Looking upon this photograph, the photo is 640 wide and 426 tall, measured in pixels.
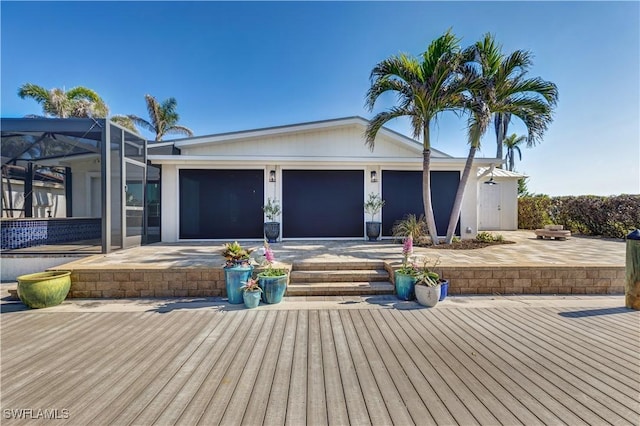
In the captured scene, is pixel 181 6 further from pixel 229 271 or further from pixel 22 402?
pixel 22 402

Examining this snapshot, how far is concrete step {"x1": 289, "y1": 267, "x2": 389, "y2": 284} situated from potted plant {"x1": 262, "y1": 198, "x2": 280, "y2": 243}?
3.30 metres

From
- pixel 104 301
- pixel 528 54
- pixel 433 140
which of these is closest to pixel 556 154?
pixel 528 54

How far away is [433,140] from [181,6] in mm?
8530

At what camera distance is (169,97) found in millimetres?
21656

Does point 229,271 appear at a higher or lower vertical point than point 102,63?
lower

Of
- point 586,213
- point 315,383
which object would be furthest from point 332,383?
point 586,213

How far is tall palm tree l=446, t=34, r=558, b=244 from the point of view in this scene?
21.1ft

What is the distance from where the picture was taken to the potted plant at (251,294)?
400 centimetres

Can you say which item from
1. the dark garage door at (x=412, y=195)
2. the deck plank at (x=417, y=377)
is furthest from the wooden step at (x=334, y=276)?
the dark garage door at (x=412, y=195)

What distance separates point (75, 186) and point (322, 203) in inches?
355

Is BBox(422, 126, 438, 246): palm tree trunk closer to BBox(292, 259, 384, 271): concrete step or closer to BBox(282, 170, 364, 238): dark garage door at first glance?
BBox(282, 170, 364, 238): dark garage door

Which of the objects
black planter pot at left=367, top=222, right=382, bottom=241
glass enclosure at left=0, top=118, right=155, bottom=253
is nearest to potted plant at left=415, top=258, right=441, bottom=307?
black planter pot at left=367, top=222, right=382, bottom=241

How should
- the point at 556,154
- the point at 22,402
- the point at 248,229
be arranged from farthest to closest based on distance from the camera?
1. the point at 556,154
2. the point at 248,229
3. the point at 22,402

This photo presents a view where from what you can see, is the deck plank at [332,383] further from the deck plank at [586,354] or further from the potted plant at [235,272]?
the deck plank at [586,354]
